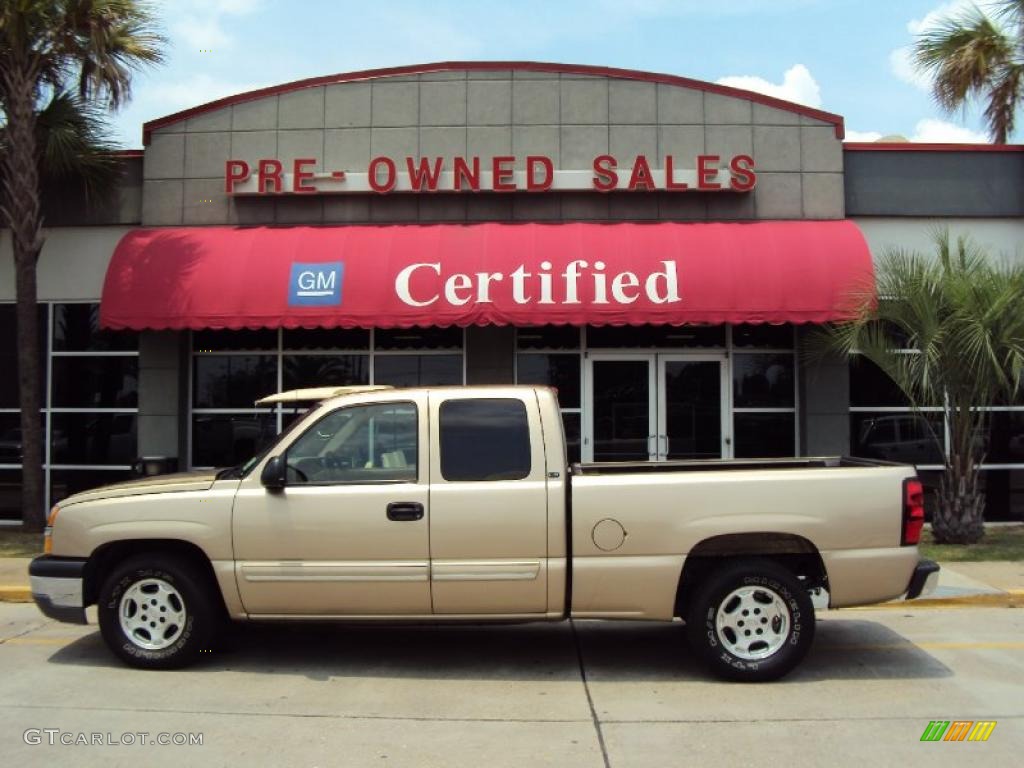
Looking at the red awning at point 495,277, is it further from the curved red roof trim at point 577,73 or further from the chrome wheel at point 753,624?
the chrome wheel at point 753,624

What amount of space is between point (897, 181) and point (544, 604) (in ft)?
31.9

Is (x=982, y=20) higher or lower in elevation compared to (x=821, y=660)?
higher

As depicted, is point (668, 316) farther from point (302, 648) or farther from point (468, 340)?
point (302, 648)

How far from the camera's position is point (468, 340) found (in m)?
12.7

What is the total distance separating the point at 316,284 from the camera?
11.7m

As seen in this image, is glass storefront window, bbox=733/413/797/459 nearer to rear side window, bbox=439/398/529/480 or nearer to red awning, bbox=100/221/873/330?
red awning, bbox=100/221/873/330

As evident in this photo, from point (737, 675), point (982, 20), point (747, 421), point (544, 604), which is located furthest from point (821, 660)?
point (982, 20)

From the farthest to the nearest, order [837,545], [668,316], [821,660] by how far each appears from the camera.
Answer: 1. [668,316]
2. [821,660]
3. [837,545]

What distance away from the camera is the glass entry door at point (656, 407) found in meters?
12.7

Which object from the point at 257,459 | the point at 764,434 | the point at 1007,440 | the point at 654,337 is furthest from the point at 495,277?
the point at 1007,440

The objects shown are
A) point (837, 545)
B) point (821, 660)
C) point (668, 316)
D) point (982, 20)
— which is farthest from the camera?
point (982, 20)

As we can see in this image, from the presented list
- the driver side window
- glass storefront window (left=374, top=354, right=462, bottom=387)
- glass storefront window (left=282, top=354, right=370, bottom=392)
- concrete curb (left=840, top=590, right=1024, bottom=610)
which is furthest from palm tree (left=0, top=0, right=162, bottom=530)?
concrete curb (left=840, top=590, right=1024, bottom=610)

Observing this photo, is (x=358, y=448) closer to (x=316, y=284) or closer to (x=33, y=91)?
(x=316, y=284)

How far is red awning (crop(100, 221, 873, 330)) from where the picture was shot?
37.3 ft
